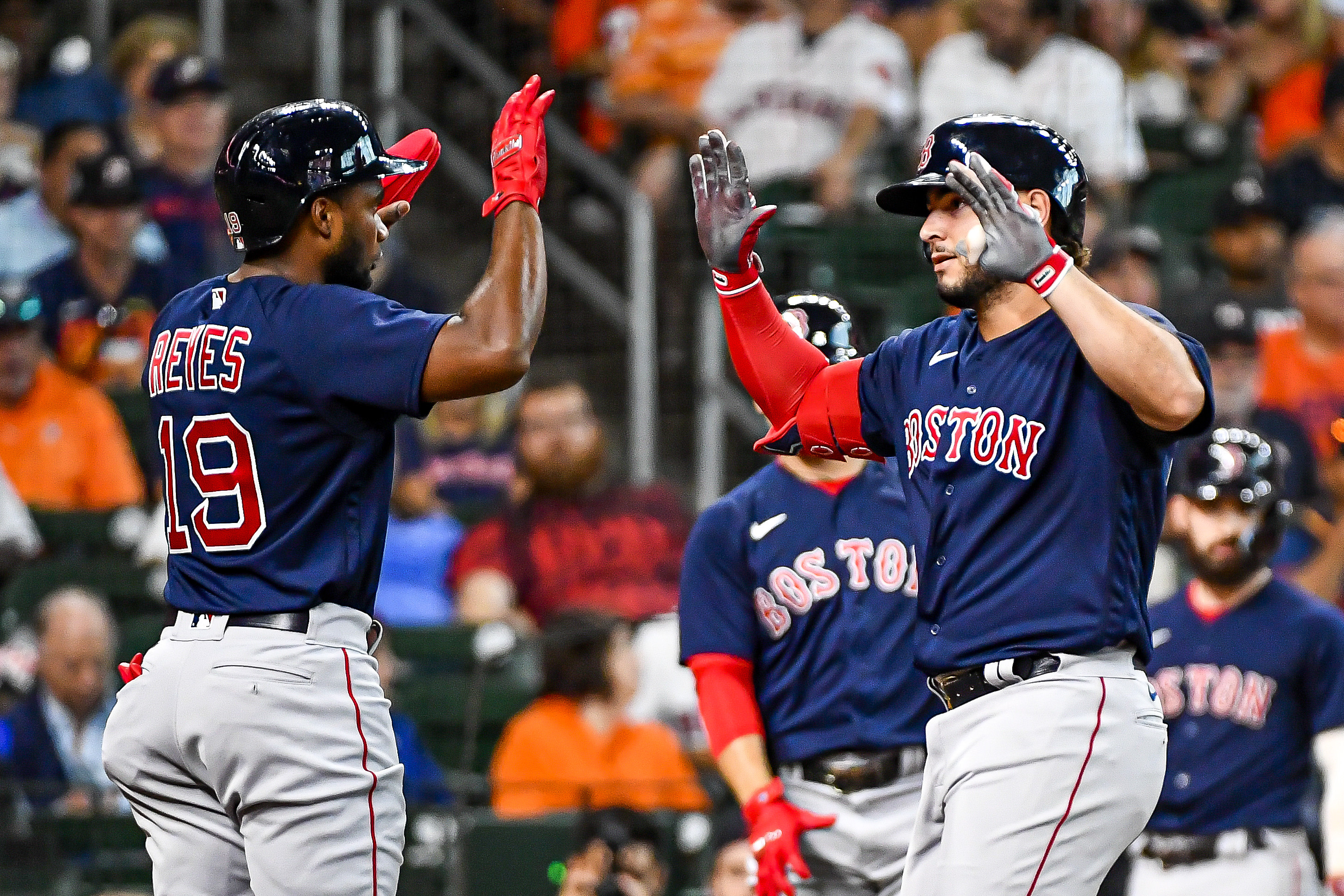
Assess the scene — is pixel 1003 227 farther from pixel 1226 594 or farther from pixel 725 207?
pixel 1226 594

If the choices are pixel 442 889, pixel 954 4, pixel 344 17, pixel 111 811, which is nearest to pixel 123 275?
pixel 344 17

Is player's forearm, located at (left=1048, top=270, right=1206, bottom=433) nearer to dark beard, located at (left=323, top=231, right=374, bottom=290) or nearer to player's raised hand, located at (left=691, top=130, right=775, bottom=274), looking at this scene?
player's raised hand, located at (left=691, top=130, right=775, bottom=274)

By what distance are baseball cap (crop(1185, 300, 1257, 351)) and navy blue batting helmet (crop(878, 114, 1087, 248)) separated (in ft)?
13.3

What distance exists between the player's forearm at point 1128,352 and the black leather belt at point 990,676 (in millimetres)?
458

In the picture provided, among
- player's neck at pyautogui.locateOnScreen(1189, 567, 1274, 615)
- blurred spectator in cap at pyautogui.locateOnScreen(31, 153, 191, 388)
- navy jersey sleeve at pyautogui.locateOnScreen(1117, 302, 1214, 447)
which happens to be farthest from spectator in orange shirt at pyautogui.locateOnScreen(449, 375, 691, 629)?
navy jersey sleeve at pyautogui.locateOnScreen(1117, 302, 1214, 447)

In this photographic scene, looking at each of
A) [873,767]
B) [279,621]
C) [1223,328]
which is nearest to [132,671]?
[279,621]

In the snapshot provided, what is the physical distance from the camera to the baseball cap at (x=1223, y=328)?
734 centimetres

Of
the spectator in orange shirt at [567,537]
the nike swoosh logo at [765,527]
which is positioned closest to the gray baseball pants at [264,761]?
the nike swoosh logo at [765,527]

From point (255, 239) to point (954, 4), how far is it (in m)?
6.50

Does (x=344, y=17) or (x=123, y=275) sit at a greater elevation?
(x=344, y=17)

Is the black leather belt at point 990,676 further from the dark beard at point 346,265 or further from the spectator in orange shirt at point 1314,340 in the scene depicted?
the spectator in orange shirt at point 1314,340

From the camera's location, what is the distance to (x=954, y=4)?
9.35 m

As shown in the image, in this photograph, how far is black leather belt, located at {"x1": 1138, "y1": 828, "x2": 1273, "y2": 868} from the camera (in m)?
4.91

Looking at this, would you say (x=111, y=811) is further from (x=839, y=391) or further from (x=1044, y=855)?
(x=1044, y=855)
